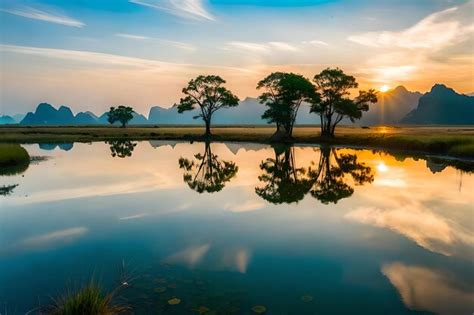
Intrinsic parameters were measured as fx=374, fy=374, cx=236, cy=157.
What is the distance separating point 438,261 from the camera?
12.0 meters

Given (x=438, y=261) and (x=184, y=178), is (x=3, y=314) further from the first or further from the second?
(x=184, y=178)

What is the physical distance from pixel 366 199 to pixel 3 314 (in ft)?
62.4

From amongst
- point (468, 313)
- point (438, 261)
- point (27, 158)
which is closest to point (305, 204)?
point (438, 261)

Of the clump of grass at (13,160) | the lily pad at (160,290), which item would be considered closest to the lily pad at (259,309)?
the lily pad at (160,290)

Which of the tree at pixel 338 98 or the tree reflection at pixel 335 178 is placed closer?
the tree reflection at pixel 335 178

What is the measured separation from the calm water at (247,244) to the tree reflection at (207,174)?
14.3 inches

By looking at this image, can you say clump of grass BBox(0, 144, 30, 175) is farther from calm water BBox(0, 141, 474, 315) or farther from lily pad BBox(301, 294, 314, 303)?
lily pad BBox(301, 294, 314, 303)

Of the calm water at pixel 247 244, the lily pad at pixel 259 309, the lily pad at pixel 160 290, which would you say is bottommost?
the calm water at pixel 247 244

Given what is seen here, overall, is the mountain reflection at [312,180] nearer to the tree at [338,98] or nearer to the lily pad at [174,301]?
the lily pad at [174,301]

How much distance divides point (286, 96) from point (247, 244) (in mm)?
73481

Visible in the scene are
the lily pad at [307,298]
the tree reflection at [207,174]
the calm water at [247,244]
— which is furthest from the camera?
the tree reflection at [207,174]

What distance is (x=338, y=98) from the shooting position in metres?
81.1

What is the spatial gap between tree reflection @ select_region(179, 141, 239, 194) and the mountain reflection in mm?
3009

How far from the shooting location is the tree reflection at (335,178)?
23.5 metres
